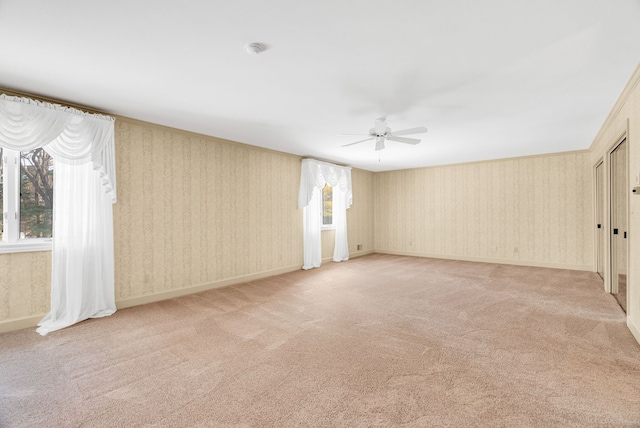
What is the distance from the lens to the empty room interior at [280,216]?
193cm

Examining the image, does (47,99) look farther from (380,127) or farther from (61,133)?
(380,127)

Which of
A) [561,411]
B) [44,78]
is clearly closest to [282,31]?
[44,78]

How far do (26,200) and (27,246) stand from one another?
512 millimetres

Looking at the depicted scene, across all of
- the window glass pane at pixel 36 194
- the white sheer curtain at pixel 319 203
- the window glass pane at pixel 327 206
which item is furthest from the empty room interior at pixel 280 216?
the window glass pane at pixel 327 206

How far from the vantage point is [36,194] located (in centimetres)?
335

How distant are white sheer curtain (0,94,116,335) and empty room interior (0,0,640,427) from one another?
0.06 ft

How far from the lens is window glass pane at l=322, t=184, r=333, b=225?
752 centimetres

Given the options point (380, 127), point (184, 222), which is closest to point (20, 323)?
point (184, 222)

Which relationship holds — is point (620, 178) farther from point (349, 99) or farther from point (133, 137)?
point (133, 137)

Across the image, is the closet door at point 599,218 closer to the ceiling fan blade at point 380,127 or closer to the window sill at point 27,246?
the ceiling fan blade at point 380,127

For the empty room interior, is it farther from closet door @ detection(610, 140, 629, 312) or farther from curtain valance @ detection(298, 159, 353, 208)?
curtain valance @ detection(298, 159, 353, 208)

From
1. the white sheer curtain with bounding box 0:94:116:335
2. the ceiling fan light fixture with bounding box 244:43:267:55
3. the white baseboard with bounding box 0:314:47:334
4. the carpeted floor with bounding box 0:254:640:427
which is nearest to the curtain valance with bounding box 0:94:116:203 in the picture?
the white sheer curtain with bounding box 0:94:116:335

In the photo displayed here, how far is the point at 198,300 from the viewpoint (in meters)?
4.19

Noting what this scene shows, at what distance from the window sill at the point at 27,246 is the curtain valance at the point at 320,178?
403 centimetres
